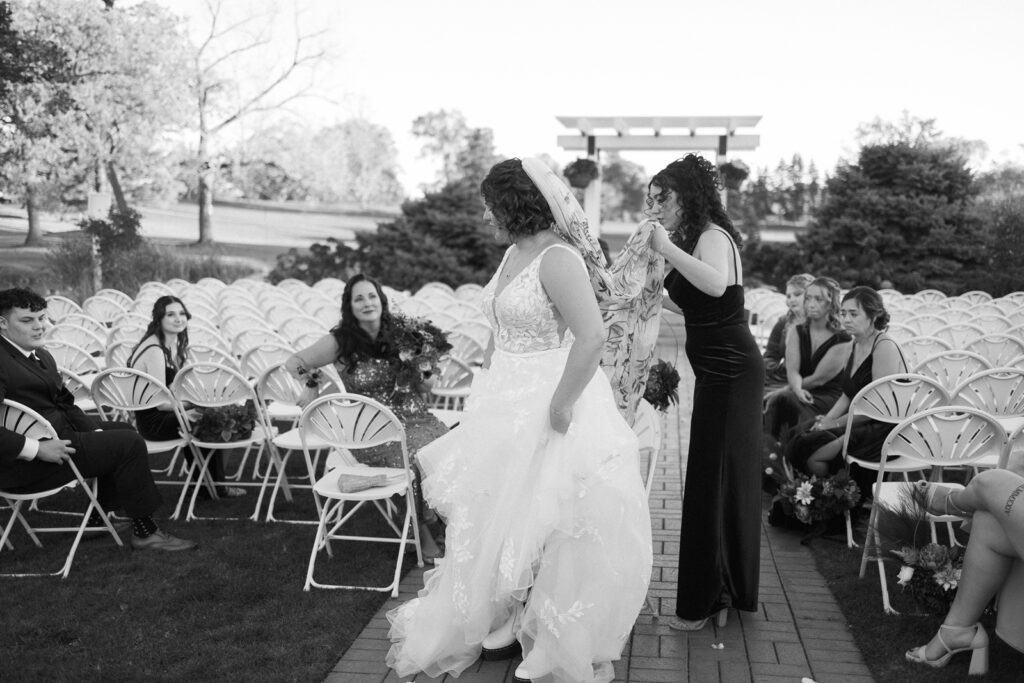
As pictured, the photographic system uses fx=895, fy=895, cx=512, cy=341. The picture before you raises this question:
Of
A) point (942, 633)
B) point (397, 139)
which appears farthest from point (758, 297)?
point (397, 139)

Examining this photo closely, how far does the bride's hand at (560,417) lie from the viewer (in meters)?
3.02

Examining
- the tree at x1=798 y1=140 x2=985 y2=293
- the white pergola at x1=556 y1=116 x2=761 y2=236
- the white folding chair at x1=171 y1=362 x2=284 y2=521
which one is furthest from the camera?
the white pergola at x1=556 y1=116 x2=761 y2=236

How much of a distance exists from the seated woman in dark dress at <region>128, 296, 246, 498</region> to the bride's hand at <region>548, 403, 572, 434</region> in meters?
2.98

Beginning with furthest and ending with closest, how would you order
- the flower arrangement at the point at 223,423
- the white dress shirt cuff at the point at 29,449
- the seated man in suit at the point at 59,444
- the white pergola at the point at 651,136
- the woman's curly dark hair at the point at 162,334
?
the white pergola at the point at 651,136
the woman's curly dark hair at the point at 162,334
the flower arrangement at the point at 223,423
the seated man in suit at the point at 59,444
the white dress shirt cuff at the point at 29,449

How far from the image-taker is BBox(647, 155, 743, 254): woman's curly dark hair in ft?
11.5

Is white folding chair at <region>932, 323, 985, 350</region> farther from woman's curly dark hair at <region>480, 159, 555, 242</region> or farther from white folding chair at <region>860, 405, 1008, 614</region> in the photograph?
woman's curly dark hair at <region>480, 159, 555, 242</region>

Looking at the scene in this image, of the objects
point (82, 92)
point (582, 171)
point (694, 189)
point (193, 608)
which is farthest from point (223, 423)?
point (582, 171)

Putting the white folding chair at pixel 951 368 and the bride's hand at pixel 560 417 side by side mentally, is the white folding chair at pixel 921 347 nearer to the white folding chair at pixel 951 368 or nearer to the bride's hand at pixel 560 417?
the white folding chair at pixel 951 368

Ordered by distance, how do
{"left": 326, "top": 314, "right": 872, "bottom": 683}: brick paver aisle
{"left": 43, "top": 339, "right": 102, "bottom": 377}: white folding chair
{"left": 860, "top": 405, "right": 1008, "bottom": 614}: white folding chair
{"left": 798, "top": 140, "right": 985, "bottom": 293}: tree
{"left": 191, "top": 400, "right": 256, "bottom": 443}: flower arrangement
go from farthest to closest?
1. {"left": 798, "top": 140, "right": 985, "bottom": 293}: tree
2. {"left": 43, "top": 339, "right": 102, "bottom": 377}: white folding chair
3. {"left": 191, "top": 400, "right": 256, "bottom": 443}: flower arrangement
4. {"left": 860, "top": 405, "right": 1008, "bottom": 614}: white folding chair
5. {"left": 326, "top": 314, "right": 872, "bottom": 683}: brick paver aisle

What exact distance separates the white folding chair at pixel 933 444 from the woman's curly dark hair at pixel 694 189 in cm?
123

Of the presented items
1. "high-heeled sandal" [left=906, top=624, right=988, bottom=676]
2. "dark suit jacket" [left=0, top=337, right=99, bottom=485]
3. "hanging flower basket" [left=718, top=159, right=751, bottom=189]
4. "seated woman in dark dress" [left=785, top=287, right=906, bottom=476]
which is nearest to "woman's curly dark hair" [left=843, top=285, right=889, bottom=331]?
"seated woman in dark dress" [left=785, top=287, right=906, bottom=476]

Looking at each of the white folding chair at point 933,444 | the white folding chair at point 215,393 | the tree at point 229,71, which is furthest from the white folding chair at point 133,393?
the tree at point 229,71

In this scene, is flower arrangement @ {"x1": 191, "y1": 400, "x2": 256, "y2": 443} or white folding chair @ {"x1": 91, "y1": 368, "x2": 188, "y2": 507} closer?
white folding chair @ {"x1": 91, "y1": 368, "x2": 188, "y2": 507}

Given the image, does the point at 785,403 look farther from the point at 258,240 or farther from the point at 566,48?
the point at 566,48
